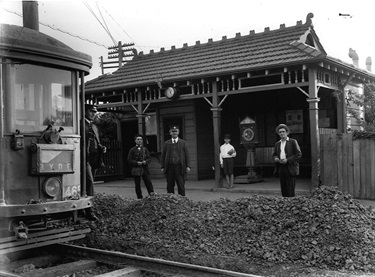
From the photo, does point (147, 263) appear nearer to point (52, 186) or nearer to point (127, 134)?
point (52, 186)

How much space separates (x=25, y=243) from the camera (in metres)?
5.54

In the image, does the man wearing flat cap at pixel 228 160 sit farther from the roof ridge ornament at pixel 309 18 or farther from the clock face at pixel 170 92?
the roof ridge ornament at pixel 309 18

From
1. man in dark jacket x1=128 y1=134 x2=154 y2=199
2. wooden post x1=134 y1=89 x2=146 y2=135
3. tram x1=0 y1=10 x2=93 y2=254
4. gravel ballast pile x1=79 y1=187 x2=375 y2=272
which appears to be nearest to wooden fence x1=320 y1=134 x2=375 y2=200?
gravel ballast pile x1=79 y1=187 x2=375 y2=272

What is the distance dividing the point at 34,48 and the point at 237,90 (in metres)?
7.66

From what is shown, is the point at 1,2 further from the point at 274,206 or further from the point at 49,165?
the point at 274,206

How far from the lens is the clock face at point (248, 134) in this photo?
1360 centimetres

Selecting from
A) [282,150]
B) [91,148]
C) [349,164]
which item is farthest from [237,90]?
[91,148]

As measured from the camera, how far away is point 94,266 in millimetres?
6082

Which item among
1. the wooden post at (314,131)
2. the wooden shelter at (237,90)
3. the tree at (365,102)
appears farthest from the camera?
the tree at (365,102)

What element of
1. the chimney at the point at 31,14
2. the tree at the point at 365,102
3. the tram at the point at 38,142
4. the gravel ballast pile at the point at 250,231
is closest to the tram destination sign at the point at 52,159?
the tram at the point at 38,142

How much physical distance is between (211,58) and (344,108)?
4465 millimetres

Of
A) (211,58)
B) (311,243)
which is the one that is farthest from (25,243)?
(211,58)

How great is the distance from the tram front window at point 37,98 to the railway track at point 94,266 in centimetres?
180

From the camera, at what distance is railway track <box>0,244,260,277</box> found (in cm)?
539
